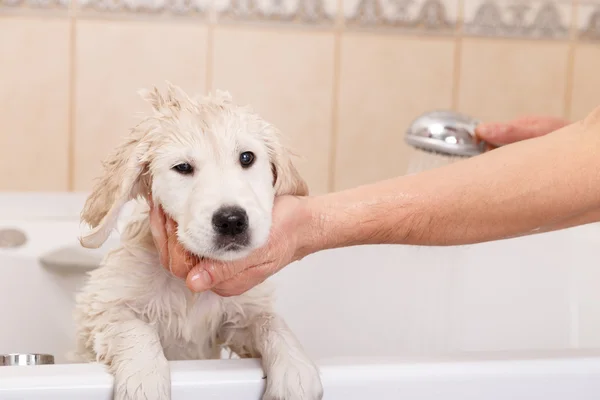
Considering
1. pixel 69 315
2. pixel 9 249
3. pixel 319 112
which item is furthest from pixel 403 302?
pixel 9 249

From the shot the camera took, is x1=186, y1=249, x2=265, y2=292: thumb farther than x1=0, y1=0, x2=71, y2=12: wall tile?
No

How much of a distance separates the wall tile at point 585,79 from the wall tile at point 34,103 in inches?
53.9

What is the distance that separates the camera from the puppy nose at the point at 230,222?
99 centimetres

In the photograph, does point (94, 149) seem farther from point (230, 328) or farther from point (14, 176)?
point (230, 328)

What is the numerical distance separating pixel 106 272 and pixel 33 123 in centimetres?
94

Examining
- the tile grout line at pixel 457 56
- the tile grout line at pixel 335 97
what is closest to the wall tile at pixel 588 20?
the tile grout line at pixel 457 56

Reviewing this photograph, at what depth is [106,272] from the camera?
49.5 inches

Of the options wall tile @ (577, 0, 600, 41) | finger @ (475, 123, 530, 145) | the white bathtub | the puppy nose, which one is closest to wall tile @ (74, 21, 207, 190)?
the white bathtub

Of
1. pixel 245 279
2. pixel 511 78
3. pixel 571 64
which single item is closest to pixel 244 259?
pixel 245 279

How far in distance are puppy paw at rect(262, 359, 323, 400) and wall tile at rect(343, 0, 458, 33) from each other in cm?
136

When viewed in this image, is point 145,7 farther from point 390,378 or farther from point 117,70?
point 390,378

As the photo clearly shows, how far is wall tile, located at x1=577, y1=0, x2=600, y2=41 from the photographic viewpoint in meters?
2.28

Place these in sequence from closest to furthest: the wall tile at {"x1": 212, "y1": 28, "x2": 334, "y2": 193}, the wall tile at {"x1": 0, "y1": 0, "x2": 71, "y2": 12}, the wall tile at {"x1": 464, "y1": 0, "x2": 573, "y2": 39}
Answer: the wall tile at {"x1": 0, "y1": 0, "x2": 71, "y2": 12}
the wall tile at {"x1": 212, "y1": 28, "x2": 334, "y2": 193}
the wall tile at {"x1": 464, "y1": 0, "x2": 573, "y2": 39}

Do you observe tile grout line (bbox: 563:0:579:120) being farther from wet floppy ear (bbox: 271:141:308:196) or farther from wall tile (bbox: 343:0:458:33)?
wet floppy ear (bbox: 271:141:308:196)
